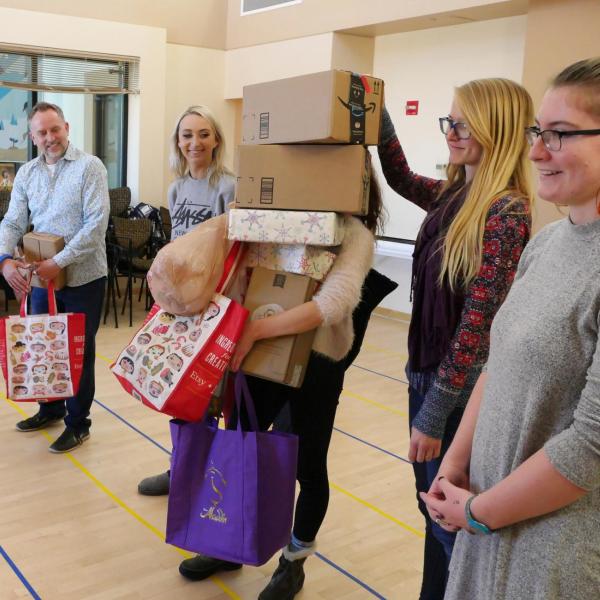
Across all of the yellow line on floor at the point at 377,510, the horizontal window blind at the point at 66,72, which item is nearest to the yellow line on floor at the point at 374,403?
the yellow line on floor at the point at 377,510

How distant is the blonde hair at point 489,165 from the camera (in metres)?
1.60

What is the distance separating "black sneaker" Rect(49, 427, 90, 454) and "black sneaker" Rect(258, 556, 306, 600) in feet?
5.14

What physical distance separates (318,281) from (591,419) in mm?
1112

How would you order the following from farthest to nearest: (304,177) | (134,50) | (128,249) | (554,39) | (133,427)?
1. (134,50)
2. (128,249)
3. (554,39)
4. (133,427)
5. (304,177)

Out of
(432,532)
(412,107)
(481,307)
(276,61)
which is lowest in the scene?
(432,532)

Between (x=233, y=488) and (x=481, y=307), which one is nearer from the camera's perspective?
(x=481, y=307)

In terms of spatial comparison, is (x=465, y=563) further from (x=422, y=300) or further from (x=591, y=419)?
(x=422, y=300)

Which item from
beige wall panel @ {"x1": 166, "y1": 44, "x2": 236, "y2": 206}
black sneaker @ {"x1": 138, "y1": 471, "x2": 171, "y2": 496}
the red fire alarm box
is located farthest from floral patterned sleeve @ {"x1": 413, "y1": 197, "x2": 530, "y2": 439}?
beige wall panel @ {"x1": 166, "y1": 44, "x2": 236, "y2": 206}

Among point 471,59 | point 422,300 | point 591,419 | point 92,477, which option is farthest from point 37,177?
point 471,59

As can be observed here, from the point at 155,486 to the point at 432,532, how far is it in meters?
1.58

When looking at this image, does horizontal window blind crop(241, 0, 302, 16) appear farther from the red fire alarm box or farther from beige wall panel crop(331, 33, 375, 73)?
the red fire alarm box

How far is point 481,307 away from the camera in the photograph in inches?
62.0

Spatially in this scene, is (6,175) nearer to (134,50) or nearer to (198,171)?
(134,50)

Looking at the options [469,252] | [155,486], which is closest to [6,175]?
[155,486]
